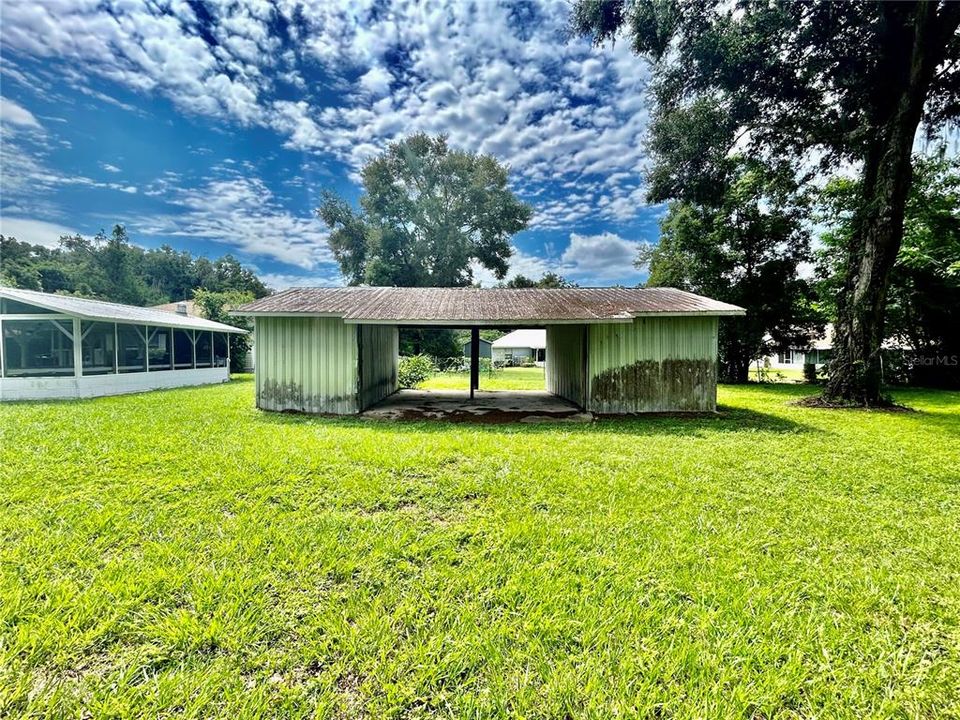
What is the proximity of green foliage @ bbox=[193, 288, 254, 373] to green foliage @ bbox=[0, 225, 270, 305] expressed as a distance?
1402cm

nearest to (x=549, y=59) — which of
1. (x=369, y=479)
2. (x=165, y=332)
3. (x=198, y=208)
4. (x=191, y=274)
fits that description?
(x=369, y=479)

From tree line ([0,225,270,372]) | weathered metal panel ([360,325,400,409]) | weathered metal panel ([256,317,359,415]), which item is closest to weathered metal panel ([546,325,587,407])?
weathered metal panel ([360,325,400,409])

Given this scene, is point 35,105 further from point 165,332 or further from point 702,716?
point 702,716

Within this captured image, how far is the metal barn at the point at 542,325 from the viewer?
8.98 meters

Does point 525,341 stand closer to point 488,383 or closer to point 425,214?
point 425,214

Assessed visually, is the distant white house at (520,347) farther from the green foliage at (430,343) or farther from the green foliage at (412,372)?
the green foliage at (412,372)

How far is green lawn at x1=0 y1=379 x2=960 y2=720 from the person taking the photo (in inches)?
78.0

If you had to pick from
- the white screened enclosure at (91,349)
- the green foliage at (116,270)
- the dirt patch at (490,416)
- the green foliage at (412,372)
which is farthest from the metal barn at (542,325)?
the green foliage at (116,270)

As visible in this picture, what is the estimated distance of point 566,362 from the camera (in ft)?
39.6

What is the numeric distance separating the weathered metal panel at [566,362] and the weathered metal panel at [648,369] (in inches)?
22.8

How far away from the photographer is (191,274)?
53.1 m

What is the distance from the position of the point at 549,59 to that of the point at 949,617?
13.8m

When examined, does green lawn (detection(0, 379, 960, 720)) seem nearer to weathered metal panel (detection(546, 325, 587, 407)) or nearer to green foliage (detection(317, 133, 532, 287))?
weathered metal panel (detection(546, 325, 587, 407))

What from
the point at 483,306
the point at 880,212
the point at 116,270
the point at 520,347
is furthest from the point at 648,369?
the point at 116,270
